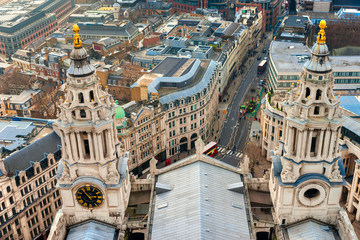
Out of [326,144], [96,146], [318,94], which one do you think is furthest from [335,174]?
[96,146]

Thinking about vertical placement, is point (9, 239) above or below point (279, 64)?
below

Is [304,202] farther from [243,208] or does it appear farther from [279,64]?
[279,64]

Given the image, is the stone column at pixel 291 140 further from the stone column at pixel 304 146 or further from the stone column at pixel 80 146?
the stone column at pixel 80 146

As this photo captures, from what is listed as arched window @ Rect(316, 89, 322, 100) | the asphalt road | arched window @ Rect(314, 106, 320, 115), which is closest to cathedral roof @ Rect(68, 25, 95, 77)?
arched window @ Rect(316, 89, 322, 100)

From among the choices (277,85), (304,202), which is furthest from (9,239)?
(277,85)

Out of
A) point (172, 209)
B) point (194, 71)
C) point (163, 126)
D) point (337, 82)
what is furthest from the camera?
point (337, 82)

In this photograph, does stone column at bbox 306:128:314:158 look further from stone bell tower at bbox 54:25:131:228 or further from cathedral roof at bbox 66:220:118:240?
cathedral roof at bbox 66:220:118:240
